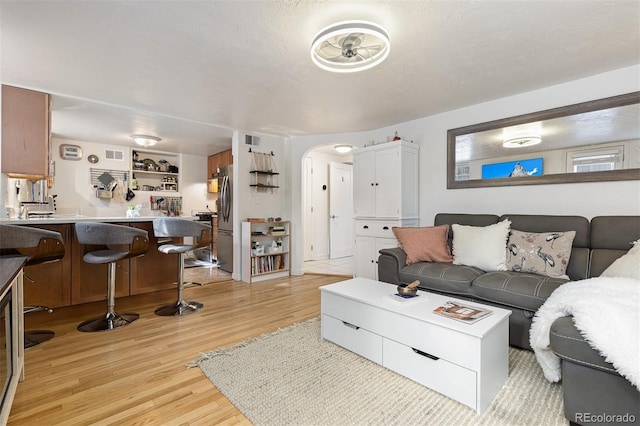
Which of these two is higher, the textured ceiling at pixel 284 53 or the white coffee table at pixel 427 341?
the textured ceiling at pixel 284 53

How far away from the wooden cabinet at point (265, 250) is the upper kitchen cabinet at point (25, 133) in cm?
230

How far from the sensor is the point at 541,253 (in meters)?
Result: 2.47

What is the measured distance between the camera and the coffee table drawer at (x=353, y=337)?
1964mm

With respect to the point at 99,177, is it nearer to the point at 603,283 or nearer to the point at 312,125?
the point at 312,125

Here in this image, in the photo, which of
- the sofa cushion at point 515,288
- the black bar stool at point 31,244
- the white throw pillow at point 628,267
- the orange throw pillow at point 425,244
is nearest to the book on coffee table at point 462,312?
the sofa cushion at point 515,288

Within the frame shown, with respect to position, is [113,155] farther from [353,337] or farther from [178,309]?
[353,337]

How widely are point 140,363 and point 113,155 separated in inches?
196

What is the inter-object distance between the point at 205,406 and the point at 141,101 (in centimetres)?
314

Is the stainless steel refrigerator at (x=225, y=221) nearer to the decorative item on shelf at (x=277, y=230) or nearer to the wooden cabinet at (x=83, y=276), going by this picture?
the decorative item on shelf at (x=277, y=230)

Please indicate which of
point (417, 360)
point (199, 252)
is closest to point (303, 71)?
point (417, 360)

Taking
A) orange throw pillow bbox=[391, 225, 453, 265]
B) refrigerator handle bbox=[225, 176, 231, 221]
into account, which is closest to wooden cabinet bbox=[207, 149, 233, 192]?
refrigerator handle bbox=[225, 176, 231, 221]

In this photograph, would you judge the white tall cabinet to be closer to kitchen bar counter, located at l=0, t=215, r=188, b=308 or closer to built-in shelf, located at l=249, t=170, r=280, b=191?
built-in shelf, located at l=249, t=170, r=280, b=191

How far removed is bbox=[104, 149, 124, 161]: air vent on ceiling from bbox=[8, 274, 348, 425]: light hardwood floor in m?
3.45

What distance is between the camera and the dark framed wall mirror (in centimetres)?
252
